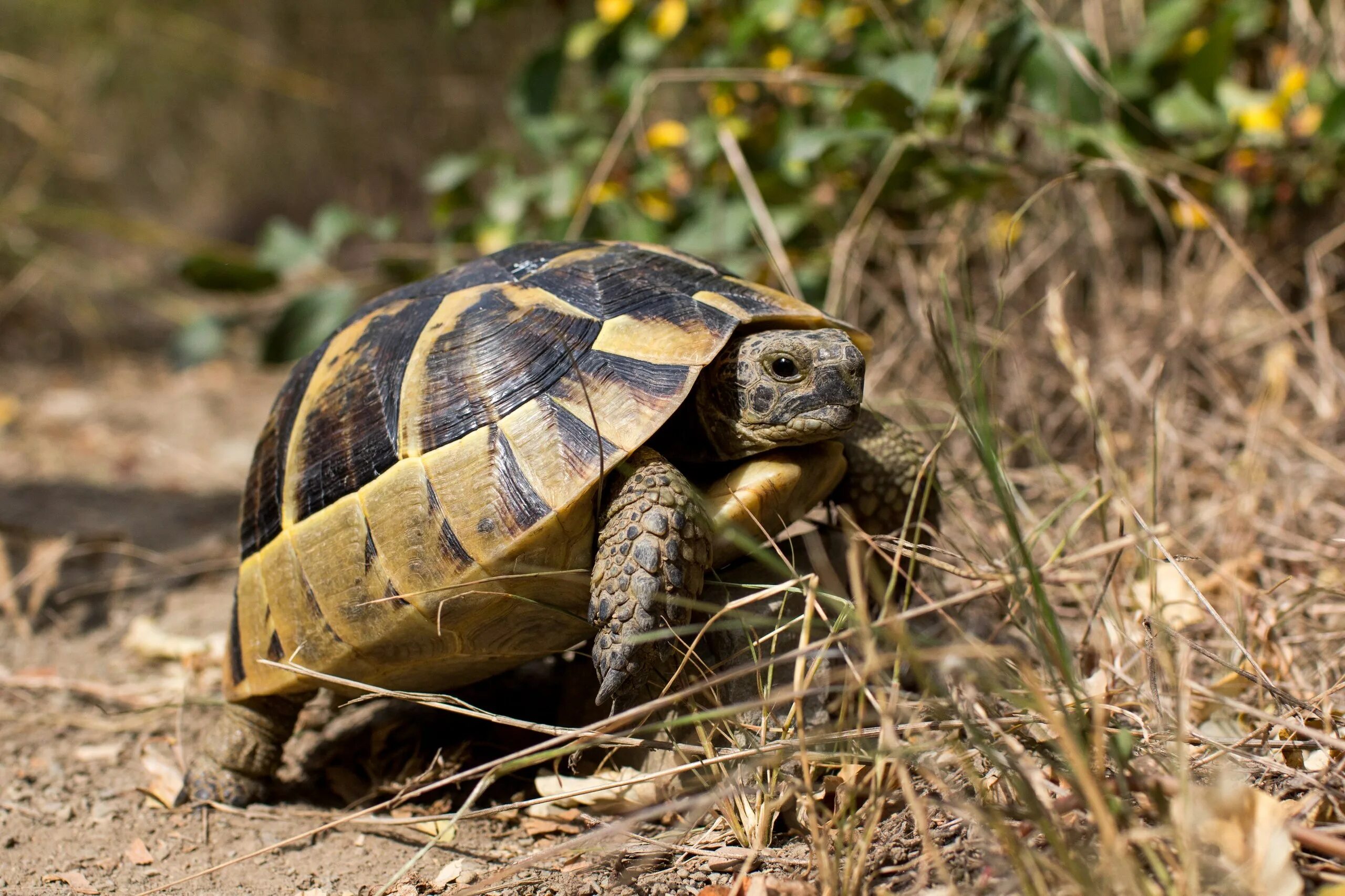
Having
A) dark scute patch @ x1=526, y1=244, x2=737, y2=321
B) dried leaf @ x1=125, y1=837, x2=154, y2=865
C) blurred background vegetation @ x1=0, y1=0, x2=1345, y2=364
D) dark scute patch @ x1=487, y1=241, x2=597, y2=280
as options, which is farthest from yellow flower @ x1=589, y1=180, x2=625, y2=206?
dried leaf @ x1=125, y1=837, x2=154, y2=865

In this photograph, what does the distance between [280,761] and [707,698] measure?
3.43 feet

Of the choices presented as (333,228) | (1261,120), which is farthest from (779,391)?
(333,228)

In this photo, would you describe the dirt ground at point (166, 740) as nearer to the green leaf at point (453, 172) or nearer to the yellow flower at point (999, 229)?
the green leaf at point (453, 172)

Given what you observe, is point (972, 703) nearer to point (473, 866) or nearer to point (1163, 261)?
point (473, 866)

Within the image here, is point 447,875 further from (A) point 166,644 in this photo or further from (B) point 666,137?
(B) point 666,137

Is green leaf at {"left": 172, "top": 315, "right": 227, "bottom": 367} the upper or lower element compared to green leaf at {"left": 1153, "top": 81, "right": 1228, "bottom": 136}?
lower

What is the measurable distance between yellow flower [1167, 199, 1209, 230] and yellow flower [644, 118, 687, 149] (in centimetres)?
168

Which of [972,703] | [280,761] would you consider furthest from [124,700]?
[972,703]

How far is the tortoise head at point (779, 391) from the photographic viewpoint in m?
1.75

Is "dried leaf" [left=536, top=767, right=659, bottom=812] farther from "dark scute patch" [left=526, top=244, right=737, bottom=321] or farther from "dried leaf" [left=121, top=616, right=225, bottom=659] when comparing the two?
"dried leaf" [left=121, top=616, right=225, bottom=659]

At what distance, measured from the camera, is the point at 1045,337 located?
10.3ft

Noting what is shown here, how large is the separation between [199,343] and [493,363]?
263cm

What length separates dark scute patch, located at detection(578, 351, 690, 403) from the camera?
1.74 meters

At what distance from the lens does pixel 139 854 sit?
189 centimetres
